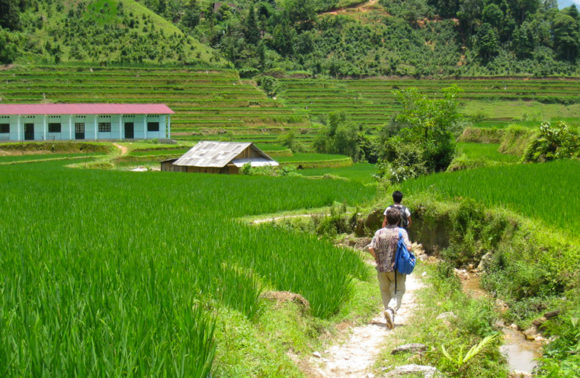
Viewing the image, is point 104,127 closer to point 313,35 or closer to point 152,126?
point 152,126

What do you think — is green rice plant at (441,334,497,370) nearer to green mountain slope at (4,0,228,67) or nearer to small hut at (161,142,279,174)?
small hut at (161,142,279,174)

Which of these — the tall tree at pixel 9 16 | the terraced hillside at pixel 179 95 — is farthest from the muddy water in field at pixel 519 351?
the tall tree at pixel 9 16

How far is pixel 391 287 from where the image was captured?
748 centimetres

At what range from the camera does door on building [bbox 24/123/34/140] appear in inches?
2002

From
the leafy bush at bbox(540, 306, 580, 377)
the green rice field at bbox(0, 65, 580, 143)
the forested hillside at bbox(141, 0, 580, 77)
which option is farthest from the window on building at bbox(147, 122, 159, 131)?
the leafy bush at bbox(540, 306, 580, 377)

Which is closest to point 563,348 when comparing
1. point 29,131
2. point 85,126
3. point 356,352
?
point 356,352

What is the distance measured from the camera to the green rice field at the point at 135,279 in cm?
388

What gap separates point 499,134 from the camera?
23250mm

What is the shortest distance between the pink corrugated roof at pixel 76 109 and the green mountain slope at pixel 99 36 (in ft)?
76.6

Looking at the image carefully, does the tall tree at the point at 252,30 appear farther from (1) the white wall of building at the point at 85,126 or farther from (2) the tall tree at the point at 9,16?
(1) the white wall of building at the point at 85,126

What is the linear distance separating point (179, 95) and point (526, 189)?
59.8m

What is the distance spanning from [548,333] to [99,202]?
11143 mm

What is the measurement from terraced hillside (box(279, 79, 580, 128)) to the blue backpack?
6118 cm

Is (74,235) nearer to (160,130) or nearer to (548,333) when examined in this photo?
(548,333)
